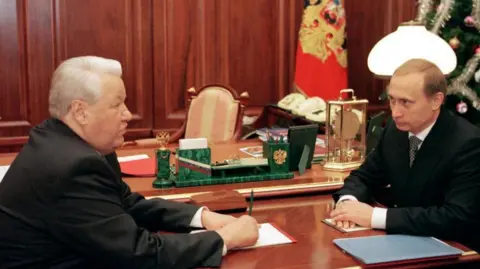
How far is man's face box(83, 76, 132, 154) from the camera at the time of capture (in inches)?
70.2

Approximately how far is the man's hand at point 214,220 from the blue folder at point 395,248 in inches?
14.2

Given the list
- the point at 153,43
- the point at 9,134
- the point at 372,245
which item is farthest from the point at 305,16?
the point at 372,245

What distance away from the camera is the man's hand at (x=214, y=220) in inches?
81.6

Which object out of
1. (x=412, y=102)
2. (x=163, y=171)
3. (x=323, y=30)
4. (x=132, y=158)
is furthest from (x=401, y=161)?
(x=323, y=30)

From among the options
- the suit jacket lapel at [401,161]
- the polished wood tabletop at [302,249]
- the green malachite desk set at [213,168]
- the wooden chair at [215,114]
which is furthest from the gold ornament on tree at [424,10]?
the polished wood tabletop at [302,249]

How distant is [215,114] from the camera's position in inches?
161

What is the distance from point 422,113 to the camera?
218cm

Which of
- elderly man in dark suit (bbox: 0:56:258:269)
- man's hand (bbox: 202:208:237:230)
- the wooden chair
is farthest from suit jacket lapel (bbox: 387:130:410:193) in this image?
the wooden chair

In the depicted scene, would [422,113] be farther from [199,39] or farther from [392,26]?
[392,26]

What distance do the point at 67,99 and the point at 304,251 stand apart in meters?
0.81

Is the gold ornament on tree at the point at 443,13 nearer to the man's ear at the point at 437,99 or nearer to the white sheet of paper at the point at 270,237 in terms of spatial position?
the man's ear at the point at 437,99

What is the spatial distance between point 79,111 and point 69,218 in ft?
0.99

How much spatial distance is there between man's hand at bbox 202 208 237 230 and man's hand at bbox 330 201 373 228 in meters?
0.36

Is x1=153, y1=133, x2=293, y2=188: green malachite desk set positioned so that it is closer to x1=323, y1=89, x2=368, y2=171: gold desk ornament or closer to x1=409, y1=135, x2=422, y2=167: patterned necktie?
x1=323, y1=89, x2=368, y2=171: gold desk ornament
